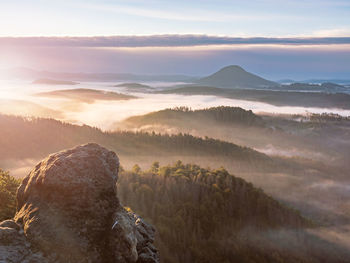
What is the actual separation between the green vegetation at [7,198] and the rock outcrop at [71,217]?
4.86 m

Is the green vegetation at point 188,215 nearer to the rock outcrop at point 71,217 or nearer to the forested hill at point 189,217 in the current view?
the forested hill at point 189,217

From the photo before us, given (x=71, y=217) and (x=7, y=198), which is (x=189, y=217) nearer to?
(x=7, y=198)

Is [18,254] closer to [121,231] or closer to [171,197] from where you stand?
[121,231]

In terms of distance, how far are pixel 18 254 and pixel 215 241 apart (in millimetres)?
161393

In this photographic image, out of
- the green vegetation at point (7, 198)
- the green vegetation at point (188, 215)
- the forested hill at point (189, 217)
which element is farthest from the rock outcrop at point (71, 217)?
the green vegetation at point (188, 215)

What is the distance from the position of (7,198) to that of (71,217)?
9.70 meters

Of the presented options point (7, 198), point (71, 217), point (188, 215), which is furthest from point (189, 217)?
point (71, 217)

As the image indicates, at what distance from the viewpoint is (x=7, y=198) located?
2467cm

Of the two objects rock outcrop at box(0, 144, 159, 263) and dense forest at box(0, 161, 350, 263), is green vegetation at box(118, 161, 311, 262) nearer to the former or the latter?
dense forest at box(0, 161, 350, 263)

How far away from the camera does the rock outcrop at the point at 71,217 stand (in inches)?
640

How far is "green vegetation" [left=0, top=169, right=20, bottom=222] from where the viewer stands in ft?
75.2

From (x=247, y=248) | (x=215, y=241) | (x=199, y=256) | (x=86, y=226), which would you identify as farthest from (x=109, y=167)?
(x=247, y=248)

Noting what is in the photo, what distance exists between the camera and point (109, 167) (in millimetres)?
19125

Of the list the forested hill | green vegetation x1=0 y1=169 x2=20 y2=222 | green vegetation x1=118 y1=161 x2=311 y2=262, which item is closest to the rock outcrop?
green vegetation x1=0 y1=169 x2=20 y2=222
